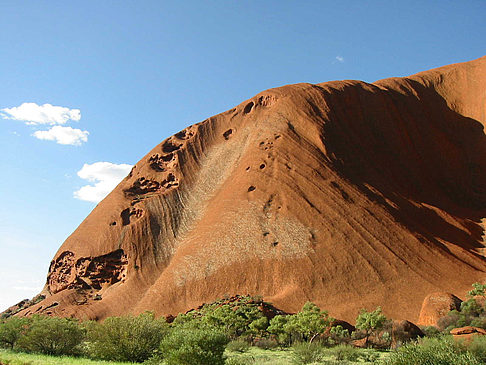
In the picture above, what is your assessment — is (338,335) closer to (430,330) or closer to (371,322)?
(371,322)

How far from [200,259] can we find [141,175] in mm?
18099

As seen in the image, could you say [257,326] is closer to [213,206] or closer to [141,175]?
[213,206]

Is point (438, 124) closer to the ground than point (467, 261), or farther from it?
farther from it

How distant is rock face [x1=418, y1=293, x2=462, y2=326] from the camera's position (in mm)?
30625

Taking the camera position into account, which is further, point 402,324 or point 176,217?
point 176,217

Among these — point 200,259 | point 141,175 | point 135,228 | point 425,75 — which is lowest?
point 200,259

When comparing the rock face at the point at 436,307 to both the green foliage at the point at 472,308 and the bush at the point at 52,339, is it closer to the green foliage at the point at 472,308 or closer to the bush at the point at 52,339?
the green foliage at the point at 472,308

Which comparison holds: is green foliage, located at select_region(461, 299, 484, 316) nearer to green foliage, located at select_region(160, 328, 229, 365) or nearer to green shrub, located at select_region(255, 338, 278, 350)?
green shrub, located at select_region(255, 338, 278, 350)

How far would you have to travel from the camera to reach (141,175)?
54375 mm

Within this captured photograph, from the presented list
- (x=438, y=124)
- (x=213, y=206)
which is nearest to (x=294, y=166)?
(x=213, y=206)

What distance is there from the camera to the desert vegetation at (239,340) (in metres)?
13.9

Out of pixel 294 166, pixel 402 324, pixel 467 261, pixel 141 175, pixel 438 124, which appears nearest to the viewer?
pixel 402 324

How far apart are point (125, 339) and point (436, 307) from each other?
22187 millimetres

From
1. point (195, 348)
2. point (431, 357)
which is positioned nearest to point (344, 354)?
point (195, 348)
